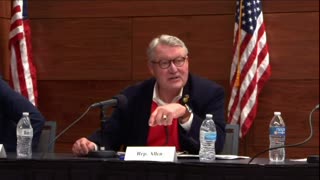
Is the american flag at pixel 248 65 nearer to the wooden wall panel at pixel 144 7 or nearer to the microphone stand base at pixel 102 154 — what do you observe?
the wooden wall panel at pixel 144 7

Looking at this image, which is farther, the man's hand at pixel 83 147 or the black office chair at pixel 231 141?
the black office chair at pixel 231 141

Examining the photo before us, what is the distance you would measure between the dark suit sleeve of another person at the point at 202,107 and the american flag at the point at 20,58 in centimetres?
240

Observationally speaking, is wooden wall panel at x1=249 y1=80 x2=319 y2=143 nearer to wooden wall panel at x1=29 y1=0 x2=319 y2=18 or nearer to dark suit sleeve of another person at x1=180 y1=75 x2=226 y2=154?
wooden wall panel at x1=29 y1=0 x2=319 y2=18

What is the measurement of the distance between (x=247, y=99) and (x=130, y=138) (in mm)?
1745

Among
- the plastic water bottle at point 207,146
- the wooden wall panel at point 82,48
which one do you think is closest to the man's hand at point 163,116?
the plastic water bottle at point 207,146

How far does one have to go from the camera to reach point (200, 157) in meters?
2.95

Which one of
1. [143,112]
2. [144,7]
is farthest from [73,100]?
[143,112]

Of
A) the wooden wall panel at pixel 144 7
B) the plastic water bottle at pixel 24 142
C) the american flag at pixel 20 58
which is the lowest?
the plastic water bottle at pixel 24 142

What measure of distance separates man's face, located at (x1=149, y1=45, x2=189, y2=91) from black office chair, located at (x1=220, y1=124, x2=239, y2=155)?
40cm

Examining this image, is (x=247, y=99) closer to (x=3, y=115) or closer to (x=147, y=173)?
(x=3, y=115)

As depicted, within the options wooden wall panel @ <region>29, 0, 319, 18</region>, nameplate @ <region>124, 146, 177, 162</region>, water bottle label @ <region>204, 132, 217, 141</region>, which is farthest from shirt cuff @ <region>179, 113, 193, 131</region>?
wooden wall panel @ <region>29, 0, 319, 18</region>

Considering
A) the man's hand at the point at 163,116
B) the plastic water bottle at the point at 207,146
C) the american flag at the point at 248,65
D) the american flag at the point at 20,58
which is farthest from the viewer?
the american flag at the point at 20,58

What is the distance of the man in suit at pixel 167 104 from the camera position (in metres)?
3.52

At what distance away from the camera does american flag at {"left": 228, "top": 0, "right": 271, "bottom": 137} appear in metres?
5.28
